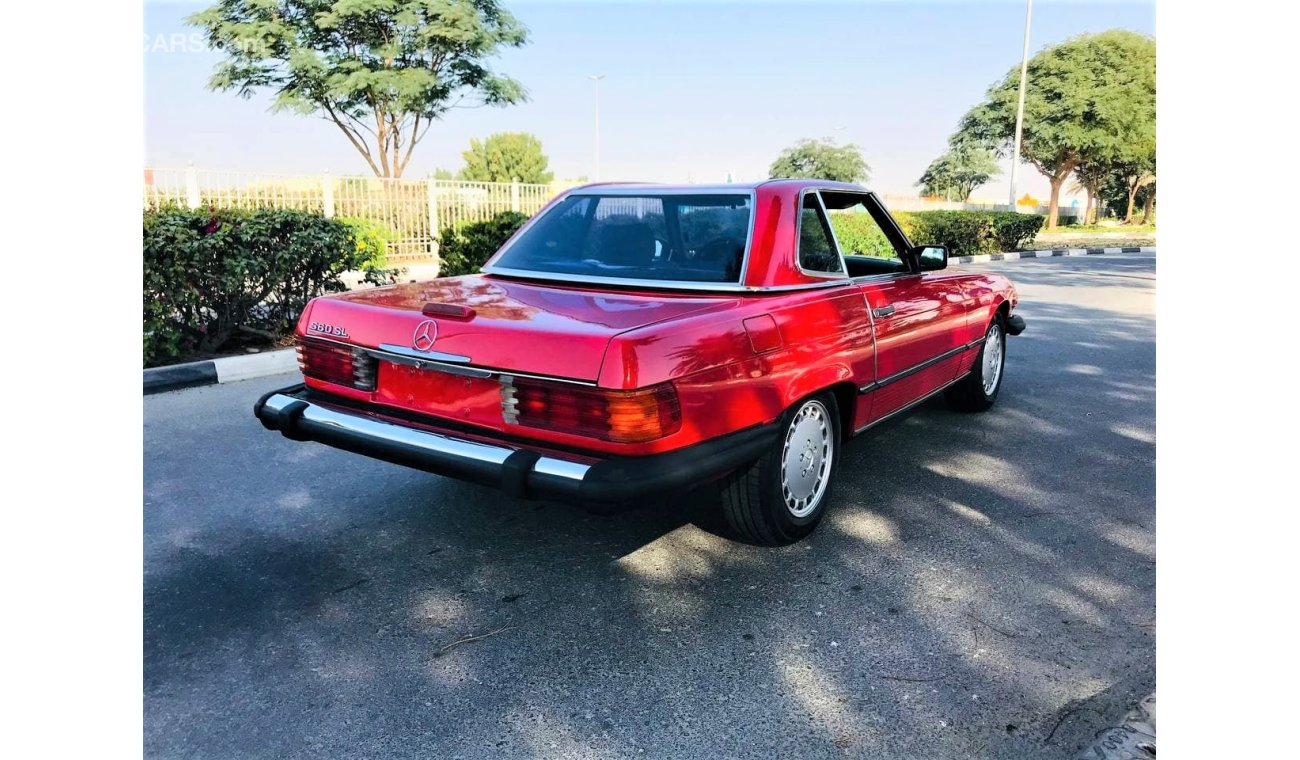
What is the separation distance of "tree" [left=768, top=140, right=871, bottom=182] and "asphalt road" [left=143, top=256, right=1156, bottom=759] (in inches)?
1638

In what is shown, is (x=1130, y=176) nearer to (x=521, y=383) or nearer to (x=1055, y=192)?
(x=1055, y=192)

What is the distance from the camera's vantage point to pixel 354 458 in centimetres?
460

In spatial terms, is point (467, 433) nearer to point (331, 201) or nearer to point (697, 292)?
point (697, 292)

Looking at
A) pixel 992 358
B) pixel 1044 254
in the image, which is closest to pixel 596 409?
pixel 992 358

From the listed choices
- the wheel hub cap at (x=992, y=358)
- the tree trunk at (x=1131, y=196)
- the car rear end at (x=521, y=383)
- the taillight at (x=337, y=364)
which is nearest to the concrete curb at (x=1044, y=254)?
the wheel hub cap at (x=992, y=358)

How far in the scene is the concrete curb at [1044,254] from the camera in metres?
21.5

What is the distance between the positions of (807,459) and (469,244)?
7537 mm

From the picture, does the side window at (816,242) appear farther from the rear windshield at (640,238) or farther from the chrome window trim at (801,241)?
the rear windshield at (640,238)

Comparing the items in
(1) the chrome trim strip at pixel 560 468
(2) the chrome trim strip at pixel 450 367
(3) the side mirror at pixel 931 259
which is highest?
(3) the side mirror at pixel 931 259

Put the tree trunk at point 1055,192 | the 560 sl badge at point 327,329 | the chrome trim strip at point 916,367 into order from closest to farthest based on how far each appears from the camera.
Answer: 1. the 560 sl badge at point 327,329
2. the chrome trim strip at point 916,367
3. the tree trunk at point 1055,192

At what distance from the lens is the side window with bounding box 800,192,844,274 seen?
3604 millimetres

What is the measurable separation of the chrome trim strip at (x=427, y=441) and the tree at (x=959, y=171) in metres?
48.0

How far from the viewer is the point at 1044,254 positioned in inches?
938

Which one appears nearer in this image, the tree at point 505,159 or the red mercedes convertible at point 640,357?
the red mercedes convertible at point 640,357
